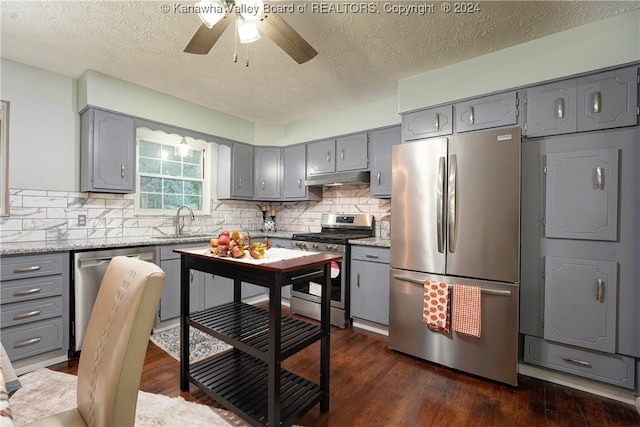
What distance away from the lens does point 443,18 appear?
6.70ft

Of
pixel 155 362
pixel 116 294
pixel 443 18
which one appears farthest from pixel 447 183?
pixel 155 362

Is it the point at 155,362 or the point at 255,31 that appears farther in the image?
the point at 155,362

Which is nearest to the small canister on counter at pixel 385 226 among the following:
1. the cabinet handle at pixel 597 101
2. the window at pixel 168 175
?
the cabinet handle at pixel 597 101

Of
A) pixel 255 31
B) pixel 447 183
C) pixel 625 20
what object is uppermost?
pixel 625 20

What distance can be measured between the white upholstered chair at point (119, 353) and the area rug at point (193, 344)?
61.2 inches

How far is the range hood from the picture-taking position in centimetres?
350

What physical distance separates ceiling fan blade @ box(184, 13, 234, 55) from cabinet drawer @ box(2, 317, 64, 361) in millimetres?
2363

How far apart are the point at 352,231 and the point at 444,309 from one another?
1.72 m

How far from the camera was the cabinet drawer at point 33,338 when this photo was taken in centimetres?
216

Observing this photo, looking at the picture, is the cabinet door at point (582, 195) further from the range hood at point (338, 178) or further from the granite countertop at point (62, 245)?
the granite countertop at point (62, 245)

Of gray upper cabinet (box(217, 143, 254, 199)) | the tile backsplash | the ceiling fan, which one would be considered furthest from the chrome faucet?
the ceiling fan

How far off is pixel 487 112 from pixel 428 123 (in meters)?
0.48

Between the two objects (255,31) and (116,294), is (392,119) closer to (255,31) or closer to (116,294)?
(255,31)

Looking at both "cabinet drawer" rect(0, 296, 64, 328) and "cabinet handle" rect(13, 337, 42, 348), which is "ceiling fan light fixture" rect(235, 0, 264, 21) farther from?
"cabinet handle" rect(13, 337, 42, 348)
